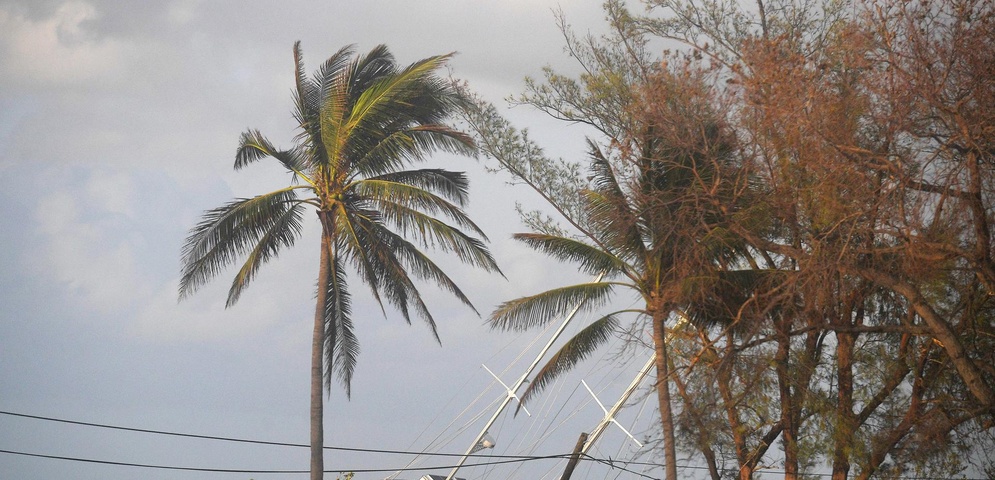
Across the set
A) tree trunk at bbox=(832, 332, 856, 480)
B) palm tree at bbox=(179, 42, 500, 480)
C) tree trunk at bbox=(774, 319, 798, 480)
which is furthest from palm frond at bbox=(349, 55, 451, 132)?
tree trunk at bbox=(832, 332, 856, 480)

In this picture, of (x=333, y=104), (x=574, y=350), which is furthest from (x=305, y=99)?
(x=574, y=350)

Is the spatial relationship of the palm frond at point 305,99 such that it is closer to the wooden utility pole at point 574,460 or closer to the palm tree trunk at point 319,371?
the palm tree trunk at point 319,371

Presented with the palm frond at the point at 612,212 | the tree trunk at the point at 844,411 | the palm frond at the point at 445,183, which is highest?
the palm frond at the point at 445,183

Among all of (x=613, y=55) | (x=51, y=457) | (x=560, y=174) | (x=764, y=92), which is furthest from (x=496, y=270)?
(x=51, y=457)

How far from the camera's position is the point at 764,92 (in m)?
14.5

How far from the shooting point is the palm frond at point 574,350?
1841 cm

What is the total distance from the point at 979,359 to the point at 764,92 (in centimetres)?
529

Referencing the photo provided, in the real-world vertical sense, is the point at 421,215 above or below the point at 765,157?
above

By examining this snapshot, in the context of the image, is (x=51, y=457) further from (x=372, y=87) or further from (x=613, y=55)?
(x=613, y=55)

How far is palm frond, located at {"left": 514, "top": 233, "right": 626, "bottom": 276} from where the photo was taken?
1809cm

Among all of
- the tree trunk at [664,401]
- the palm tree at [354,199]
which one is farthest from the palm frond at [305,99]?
the tree trunk at [664,401]

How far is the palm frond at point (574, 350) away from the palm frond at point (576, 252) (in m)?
0.87

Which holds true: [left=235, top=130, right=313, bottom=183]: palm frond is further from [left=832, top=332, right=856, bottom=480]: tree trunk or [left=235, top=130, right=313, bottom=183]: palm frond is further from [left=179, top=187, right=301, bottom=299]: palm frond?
[left=832, top=332, right=856, bottom=480]: tree trunk

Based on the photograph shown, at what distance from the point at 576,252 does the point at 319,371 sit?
493 centimetres
